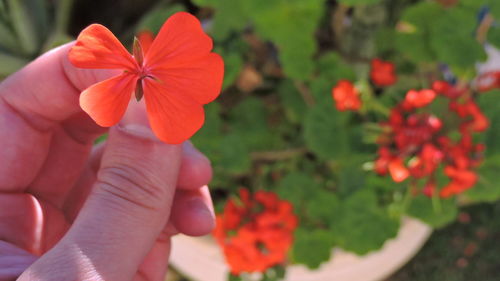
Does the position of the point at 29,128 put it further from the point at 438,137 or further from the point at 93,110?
the point at 438,137

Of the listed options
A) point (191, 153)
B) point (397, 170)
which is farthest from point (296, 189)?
point (191, 153)

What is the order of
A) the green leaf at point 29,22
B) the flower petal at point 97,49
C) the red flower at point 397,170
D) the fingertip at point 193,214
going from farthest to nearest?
the green leaf at point 29,22, the red flower at point 397,170, the fingertip at point 193,214, the flower petal at point 97,49

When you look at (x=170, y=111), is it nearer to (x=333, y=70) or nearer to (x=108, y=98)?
(x=108, y=98)

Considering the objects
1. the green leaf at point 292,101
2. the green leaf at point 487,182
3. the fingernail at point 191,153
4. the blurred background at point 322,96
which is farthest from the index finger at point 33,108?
the green leaf at point 487,182

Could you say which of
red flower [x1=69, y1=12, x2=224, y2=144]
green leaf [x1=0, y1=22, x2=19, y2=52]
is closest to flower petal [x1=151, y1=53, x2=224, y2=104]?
red flower [x1=69, y1=12, x2=224, y2=144]

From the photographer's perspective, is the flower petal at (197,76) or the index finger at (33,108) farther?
the index finger at (33,108)

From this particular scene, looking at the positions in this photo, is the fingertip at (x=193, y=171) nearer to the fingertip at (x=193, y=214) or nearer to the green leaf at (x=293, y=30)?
the fingertip at (x=193, y=214)
